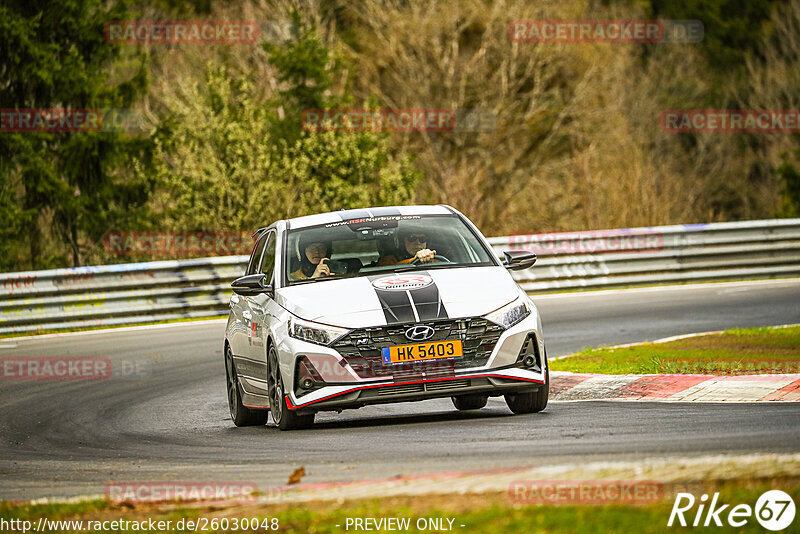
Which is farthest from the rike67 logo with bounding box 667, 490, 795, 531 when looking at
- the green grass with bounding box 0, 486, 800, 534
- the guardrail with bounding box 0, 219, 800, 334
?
the guardrail with bounding box 0, 219, 800, 334

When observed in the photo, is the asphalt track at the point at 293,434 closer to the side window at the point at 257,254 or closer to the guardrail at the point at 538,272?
the side window at the point at 257,254

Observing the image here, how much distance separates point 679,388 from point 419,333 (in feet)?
8.06

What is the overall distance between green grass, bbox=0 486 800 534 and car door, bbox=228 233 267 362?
4646 mm

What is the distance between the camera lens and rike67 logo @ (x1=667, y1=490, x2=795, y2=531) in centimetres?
520

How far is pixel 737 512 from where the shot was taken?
5328 millimetres

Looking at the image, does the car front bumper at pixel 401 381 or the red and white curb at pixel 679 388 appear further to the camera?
the red and white curb at pixel 679 388

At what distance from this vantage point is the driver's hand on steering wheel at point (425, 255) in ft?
34.5

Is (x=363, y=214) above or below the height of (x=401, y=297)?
above

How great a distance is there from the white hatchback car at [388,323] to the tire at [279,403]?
0.04 ft

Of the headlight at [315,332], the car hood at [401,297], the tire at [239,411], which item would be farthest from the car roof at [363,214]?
the headlight at [315,332]

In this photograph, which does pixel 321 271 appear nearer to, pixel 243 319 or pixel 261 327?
pixel 261 327

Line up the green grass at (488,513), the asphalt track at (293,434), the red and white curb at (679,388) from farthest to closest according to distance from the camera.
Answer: the red and white curb at (679,388)
the asphalt track at (293,434)
the green grass at (488,513)

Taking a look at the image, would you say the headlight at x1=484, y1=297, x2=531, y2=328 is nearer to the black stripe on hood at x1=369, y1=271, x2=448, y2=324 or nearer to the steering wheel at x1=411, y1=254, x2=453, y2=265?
the black stripe on hood at x1=369, y1=271, x2=448, y2=324

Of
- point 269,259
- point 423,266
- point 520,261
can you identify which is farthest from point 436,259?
point 269,259
